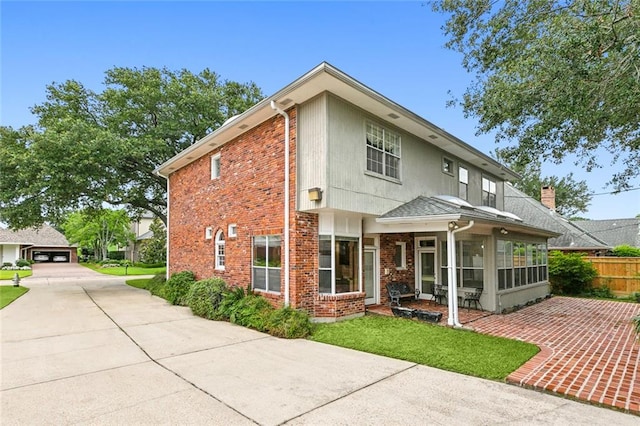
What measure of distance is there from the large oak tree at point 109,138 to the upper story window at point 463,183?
1360cm

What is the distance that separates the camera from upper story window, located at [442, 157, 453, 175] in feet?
44.3

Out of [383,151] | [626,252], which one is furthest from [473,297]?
[626,252]

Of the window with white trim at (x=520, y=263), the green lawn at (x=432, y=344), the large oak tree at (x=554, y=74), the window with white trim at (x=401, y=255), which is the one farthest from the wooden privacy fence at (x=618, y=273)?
the green lawn at (x=432, y=344)

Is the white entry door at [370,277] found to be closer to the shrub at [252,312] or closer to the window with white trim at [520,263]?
the shrub at [252,312]

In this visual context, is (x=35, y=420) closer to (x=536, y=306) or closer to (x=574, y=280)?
(x=536, y=306)

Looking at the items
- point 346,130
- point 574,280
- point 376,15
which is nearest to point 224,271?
point 346,130

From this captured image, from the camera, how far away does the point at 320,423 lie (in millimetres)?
4086

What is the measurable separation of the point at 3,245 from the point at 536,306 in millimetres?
47535

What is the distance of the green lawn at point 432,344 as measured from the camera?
19.8ft

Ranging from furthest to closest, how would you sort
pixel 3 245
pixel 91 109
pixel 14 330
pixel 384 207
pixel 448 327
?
pixel 3 245
pixel 91 109
pixel 384 207
pixel 14 330
pixel 448 327

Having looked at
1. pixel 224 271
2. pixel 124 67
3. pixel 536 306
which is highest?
pixel 124 67

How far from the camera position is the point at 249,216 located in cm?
1104

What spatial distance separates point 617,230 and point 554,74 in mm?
29861

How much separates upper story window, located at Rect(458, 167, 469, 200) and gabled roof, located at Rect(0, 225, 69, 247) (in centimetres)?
3753
